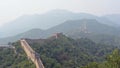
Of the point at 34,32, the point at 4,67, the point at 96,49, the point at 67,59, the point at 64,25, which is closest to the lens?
the point at 4,67

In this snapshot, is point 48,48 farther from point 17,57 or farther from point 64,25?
point 64,25

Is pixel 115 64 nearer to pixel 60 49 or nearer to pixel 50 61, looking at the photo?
pixel 50 61

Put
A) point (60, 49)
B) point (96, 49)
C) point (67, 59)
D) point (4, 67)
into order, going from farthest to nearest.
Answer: point (96, 49) → point (60, 49) → point (67, 59) → point (4, 67)

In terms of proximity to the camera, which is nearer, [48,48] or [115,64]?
[115,64]

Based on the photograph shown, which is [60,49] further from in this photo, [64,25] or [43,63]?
[64,25]

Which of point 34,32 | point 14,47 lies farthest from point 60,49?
point 34,32

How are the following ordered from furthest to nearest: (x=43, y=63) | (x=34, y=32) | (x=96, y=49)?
Answer: (x=34, y=32), (x=96, y=49), (x=43, y=63)

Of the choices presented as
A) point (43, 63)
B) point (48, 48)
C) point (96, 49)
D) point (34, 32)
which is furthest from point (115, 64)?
point (34, 32)

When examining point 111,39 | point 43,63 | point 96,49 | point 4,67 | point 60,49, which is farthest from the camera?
point 111,39

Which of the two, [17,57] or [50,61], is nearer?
[50,61]
